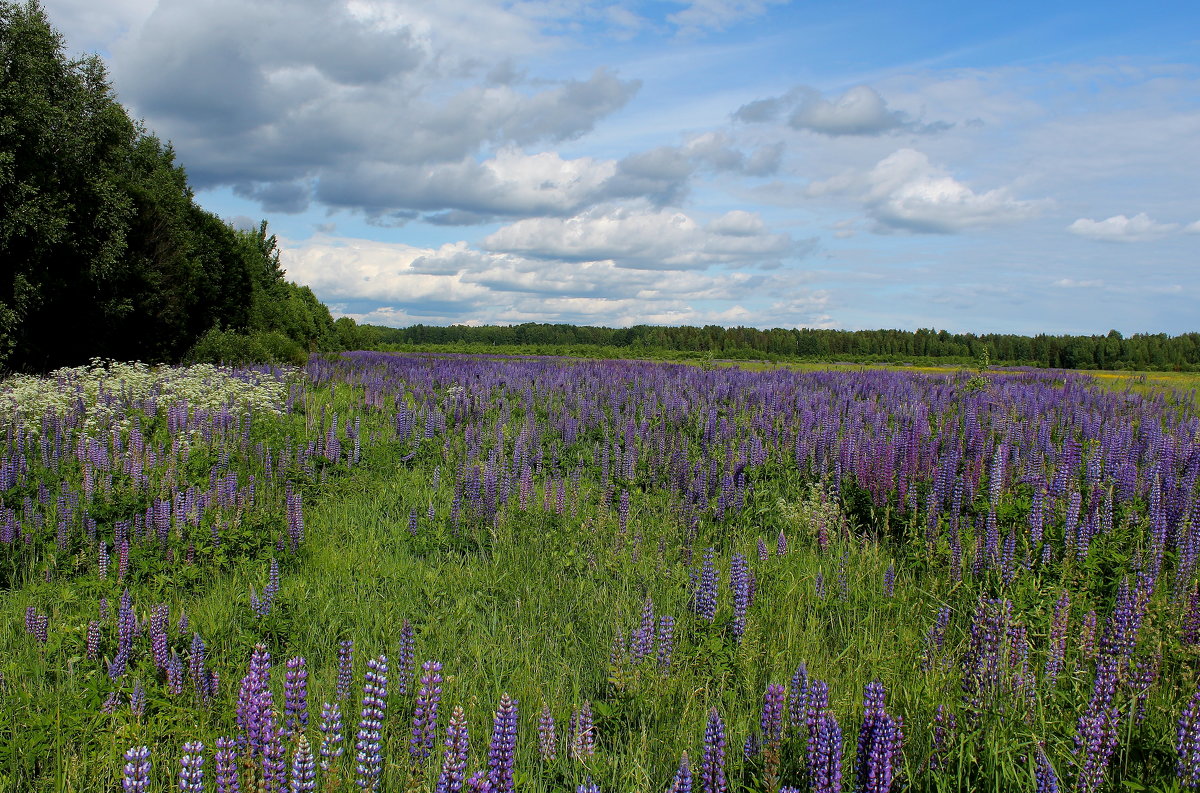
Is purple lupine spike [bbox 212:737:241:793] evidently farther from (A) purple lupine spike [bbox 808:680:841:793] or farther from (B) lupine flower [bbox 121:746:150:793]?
(A) purple lupine spike [bbox 808:680:841:793]

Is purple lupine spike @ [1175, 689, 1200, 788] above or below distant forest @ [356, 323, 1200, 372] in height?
below

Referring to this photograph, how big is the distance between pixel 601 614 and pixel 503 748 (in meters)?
2.18

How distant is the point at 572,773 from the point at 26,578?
519 centimetres

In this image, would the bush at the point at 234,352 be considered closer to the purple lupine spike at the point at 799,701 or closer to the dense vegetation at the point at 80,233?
the dense vegetation at the point at 80,233

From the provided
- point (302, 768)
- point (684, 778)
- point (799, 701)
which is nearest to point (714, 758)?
point (684, 778)

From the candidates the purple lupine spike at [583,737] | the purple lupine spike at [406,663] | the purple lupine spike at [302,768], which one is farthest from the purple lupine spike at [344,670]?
the purple lupine spike at [583,737]

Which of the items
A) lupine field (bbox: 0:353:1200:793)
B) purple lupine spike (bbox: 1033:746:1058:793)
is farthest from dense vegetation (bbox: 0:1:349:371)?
purple lupine spike (bbox: 1033:746:1058:793)

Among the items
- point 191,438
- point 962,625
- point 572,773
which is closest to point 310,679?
point 572,773

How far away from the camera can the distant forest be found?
52.7 metres

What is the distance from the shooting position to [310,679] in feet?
12.3

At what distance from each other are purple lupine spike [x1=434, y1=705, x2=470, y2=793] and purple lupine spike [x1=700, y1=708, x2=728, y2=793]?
3.03 feet

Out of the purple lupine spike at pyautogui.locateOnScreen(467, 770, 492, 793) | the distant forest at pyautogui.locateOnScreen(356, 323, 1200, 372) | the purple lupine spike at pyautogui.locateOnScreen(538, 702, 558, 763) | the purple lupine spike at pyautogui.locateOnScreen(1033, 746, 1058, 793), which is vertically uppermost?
the distant forest at pyautogui.locateOnScreen(356, 323, 1200, 372)

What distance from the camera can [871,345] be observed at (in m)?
Answer: 75.0

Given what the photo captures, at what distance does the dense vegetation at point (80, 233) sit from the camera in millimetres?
21312
